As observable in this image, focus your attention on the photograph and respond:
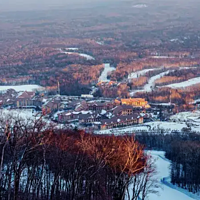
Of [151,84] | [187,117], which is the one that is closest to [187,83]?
[151,84]

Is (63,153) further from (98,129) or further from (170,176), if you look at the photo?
(98,129)

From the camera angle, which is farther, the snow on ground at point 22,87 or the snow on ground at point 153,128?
the snow on ground at point 22,87

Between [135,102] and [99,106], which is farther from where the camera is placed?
[135,102]

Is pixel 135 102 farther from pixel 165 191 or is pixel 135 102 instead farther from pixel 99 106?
pixel 165 191

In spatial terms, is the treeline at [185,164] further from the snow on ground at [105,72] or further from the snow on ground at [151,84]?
the snow on ground at [105,72]

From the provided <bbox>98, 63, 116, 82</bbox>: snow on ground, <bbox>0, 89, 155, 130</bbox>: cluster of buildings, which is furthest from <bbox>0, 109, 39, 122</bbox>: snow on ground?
<bbox>98, 63, 116, 82</bbox>: snow on ground

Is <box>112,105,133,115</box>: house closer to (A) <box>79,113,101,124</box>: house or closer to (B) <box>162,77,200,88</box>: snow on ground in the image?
(A) <box>79,113,101,124</box>: house

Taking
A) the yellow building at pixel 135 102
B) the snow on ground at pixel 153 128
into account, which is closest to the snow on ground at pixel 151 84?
the yellow building at pixel 135 102
